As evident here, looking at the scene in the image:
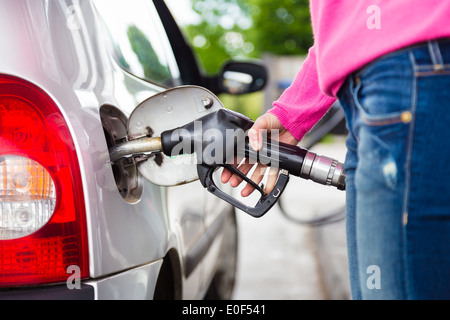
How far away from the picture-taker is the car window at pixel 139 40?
194cm

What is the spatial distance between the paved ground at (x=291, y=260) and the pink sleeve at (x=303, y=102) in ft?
6.50

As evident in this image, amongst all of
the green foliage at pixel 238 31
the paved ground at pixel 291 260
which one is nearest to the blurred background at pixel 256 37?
the green foliage at pixel 238 31

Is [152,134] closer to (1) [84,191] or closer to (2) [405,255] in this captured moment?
(1) [84,191]

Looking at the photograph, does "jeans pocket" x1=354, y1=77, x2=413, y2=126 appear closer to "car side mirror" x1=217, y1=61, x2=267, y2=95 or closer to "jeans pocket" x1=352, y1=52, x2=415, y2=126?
"jeans pocket" x1=352, y1=52, x2=415, y2=126

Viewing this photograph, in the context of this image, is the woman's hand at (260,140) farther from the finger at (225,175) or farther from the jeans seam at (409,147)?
the jeans seam at (409,147)

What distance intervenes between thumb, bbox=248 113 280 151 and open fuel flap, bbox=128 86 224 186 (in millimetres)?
128

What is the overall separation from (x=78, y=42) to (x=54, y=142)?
30 centimetres

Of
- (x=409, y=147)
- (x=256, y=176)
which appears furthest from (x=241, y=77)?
(x=409, y=147)

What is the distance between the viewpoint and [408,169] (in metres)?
1.03

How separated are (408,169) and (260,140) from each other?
17.7 inches

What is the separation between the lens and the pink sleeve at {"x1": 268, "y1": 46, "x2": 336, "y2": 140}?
153 cm

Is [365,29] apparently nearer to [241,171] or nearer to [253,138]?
[253,138]

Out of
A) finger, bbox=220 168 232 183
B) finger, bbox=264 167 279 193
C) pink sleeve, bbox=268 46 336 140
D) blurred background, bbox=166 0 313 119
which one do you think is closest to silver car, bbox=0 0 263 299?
finger, bbox=220 168 232 183

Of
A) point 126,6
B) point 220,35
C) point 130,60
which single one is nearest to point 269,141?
point 130,60
